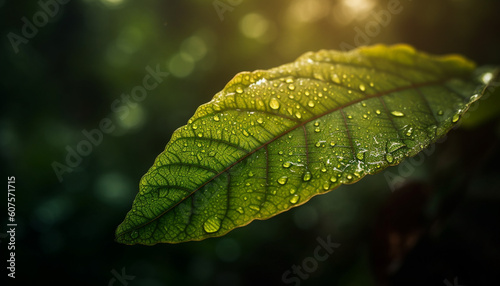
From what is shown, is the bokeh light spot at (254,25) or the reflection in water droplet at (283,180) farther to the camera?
the bokeh light spot at (254,25)

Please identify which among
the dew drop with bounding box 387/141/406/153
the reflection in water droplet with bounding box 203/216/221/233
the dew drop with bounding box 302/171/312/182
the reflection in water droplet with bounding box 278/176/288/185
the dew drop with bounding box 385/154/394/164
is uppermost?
the reflection in water droplet with bounding box 278/176/288/185

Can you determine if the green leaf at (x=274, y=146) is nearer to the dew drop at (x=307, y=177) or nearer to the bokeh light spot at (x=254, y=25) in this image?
the dew drop at (x=307, y=177)

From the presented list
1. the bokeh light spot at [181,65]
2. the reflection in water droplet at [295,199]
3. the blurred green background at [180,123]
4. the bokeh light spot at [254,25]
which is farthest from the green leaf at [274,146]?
the bokeh light spot at [181,65]

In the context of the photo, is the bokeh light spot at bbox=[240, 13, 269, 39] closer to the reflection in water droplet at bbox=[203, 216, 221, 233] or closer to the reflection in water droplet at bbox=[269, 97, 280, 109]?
the reflection in water droplet at bbox=[269, 97, 280, 109]

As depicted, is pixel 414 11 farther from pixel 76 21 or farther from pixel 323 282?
pixel 76 21

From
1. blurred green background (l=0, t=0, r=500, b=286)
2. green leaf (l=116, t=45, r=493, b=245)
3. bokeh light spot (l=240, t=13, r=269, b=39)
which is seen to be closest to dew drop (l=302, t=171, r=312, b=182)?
green leaf (l=116, t=45, r=493, b=245)

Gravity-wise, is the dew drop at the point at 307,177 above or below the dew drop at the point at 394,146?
above
